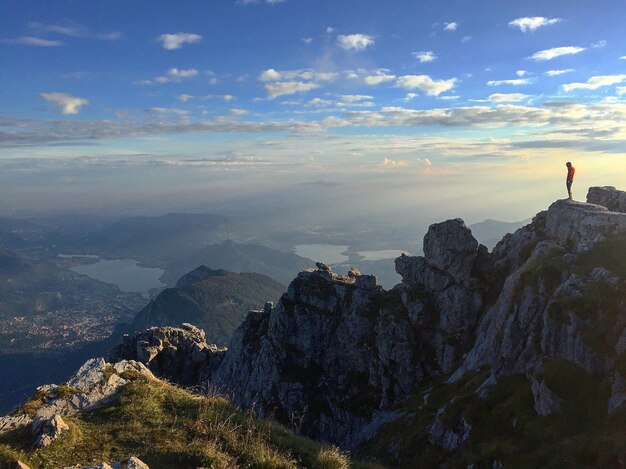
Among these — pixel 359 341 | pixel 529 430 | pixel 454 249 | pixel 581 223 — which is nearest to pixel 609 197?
pixel 581 223

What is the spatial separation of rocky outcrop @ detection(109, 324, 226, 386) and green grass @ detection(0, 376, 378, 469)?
2894 inches

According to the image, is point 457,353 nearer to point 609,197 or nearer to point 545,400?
point 609,197

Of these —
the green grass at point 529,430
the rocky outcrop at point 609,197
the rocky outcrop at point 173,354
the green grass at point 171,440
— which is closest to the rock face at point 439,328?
the rocky outcrop at point 609,197

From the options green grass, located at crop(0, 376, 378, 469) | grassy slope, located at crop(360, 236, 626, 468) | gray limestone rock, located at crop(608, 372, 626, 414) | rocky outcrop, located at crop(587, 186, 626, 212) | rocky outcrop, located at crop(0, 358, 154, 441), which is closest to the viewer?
green grass, located at crop(0, 376, 378, 469)

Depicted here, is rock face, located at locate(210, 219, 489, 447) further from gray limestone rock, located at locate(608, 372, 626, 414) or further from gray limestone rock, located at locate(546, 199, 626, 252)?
gray limestone rock, located at locate(608, 372, 626, 414)

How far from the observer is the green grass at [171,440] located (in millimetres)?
12836

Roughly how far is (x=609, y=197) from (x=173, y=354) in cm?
8093

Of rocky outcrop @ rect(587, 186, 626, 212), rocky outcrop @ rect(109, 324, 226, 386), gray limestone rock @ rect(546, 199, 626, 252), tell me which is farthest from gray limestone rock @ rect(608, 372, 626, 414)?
rocky outcrop @ rect(109, 324, 226, 386)

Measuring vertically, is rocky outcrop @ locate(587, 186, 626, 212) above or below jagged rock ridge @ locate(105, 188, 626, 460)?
above

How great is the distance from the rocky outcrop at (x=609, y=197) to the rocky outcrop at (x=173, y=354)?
245 ft

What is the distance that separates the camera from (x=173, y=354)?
286ft

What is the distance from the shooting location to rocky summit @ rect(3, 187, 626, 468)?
26.0 meters

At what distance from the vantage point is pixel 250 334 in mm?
88375

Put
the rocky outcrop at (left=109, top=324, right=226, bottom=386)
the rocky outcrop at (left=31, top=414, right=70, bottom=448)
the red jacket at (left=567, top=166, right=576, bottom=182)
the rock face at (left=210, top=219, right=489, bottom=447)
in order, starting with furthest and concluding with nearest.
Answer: the rocky outcrop at (left=109, top=324, right=226, bottom=386)
the rock face at (left=210, top=219, right=489, bottom=447)
the red jacket at (left=567, top=166, right=576, bottom=182)
the rocky outcrop at (left=31, top=414, right=70, bottom=448)
